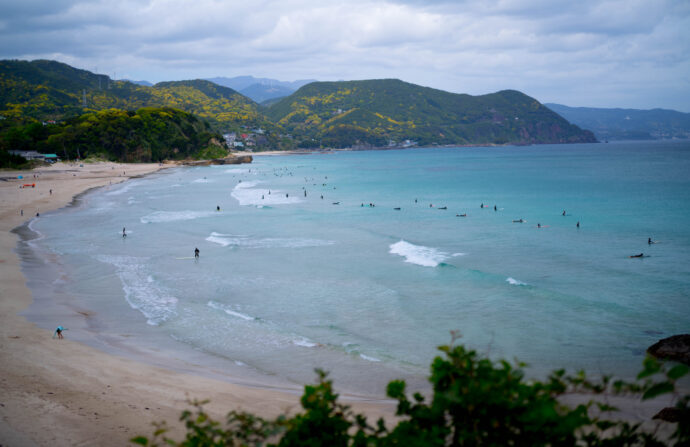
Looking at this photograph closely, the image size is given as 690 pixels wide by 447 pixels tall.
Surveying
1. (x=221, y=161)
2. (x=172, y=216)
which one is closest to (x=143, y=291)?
(x=172, y=216)

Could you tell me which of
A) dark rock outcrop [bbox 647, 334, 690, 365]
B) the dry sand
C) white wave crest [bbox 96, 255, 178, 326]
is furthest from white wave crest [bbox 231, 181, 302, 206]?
dark rock outcrop [bbox 647, 334, 690, 365]

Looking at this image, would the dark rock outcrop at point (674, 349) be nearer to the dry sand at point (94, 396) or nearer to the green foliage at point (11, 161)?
the dry sand at point (94, 396)

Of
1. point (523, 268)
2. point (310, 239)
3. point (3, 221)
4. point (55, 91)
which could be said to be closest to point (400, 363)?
point (523, 268)

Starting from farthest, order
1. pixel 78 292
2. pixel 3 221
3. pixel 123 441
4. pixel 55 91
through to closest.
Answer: pixel 55 91 → pixel 3 221 → pixel 78 292 → pixel 123 441

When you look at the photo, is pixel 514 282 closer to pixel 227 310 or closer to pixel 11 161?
pixel 227 310

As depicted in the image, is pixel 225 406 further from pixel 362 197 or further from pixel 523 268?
pixel 362 197
